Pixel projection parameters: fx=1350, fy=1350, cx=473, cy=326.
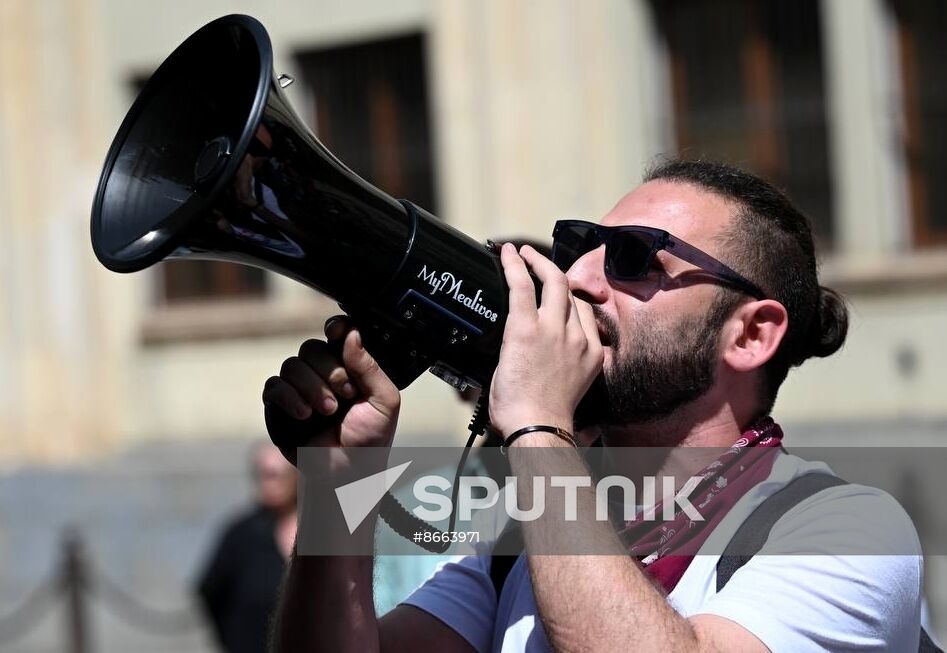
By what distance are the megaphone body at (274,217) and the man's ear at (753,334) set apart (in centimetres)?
43

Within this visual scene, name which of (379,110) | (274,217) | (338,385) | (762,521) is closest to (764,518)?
(762,521)

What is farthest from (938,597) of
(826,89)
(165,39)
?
(165,39)

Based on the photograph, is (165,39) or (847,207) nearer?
(847,207)

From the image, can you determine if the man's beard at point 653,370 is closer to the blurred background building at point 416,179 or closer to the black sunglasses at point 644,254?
the black sunglasses at point 644,254

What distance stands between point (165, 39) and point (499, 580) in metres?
9.06

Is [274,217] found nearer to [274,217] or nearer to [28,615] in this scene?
[274,217]

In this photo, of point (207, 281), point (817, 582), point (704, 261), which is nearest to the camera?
point (817, 582)

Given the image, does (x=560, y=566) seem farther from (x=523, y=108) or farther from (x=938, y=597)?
(x=523, y=108)

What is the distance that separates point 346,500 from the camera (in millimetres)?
2197

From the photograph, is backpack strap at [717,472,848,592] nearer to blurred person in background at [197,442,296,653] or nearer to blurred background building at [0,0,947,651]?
blurred person in background at [197,442,296,653]

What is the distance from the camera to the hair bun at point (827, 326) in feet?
8.05

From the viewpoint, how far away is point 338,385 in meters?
2.09

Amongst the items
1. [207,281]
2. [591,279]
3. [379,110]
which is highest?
[379,110]

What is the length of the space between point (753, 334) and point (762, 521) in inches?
15.2
